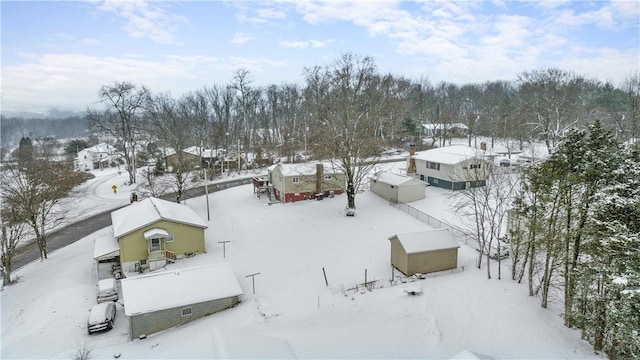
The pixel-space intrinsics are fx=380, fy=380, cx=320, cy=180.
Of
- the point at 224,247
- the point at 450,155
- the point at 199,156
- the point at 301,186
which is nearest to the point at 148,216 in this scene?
the point at 224,247

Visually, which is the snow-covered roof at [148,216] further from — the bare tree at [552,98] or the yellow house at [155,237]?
the bare tree at [552,98]

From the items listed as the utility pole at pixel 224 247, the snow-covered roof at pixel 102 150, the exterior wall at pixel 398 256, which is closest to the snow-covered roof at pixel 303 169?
the utility pole at pixel 224 247

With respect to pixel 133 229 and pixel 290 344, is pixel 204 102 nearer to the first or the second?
pixel 133 229

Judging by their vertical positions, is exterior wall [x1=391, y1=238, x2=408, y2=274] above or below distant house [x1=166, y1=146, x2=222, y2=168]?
below

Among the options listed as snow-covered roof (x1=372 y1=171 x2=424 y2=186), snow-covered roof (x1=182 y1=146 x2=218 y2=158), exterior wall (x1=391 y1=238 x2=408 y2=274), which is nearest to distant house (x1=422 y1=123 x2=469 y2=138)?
snow-covered roof (x1=182 y1=146 x2=218 y2=158)

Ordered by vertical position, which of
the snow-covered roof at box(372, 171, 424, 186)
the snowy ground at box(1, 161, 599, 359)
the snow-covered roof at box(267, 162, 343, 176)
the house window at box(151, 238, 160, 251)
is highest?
the snow-covered roof at box(267, 162, 343, 176)

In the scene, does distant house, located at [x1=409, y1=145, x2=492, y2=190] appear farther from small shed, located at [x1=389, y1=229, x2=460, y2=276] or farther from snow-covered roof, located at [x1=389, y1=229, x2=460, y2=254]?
small shed, located at [x1=389, y1=229, x2=460, y2=276]
